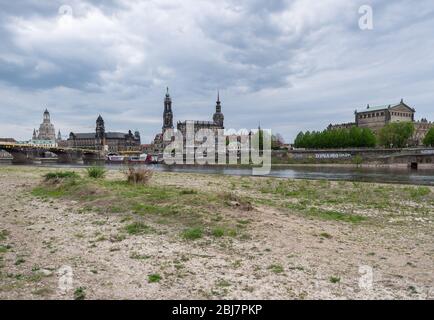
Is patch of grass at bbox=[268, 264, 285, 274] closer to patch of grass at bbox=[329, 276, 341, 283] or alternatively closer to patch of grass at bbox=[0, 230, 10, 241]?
patch of grass at bbox=[329, 276, 341, 283]

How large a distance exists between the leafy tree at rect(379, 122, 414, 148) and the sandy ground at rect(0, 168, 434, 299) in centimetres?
14843

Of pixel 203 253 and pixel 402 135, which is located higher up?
pixel 402 135

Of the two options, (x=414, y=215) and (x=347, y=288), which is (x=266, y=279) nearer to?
(x=347, y=288)

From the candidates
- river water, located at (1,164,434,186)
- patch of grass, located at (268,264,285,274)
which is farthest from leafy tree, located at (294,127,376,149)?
patch of grass, located at (268,264,285,274)

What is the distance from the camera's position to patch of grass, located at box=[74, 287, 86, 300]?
308 inches

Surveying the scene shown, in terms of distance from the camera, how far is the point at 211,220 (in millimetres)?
15867

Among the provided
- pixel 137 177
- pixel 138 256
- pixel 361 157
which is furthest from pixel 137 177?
pixel 361 157

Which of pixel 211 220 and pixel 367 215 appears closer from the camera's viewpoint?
pixel 211 220

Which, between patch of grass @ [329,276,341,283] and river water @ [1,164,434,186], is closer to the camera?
patch of grass @ [329,276,341,283]

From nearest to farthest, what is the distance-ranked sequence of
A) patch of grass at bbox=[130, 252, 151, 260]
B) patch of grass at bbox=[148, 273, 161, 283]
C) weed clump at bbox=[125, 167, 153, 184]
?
patch of grass at bbox=[148, 273, 161, 283] < patch of grass at bbox=[130, 252, 151, 260] < weed clump at bbox=[125, 167, 153, 184]

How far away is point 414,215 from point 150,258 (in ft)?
52.9

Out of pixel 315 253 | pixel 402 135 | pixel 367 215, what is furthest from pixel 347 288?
pixel 402 135
